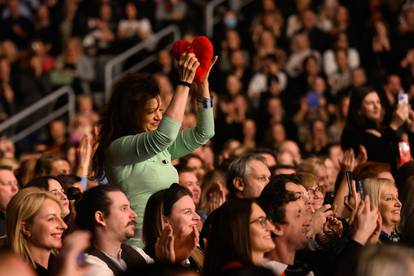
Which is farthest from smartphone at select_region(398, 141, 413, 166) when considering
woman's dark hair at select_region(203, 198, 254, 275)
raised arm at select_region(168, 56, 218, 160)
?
woman's dark hair at select_region(203, 198, 254, 275)

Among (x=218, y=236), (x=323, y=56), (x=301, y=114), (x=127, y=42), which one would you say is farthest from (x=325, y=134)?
(x=218, y=236)

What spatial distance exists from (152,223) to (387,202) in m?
2.04

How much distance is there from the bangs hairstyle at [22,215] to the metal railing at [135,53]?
10.6 m

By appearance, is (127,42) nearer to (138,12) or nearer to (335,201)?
(138,12)

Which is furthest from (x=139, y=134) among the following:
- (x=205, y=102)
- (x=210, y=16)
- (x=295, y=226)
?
(x=210, y=16)

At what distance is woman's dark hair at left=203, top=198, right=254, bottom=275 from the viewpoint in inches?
215

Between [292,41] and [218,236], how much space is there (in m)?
10.8

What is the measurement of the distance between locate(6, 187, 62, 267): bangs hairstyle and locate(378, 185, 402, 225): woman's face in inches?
93.1

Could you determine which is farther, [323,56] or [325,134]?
[323,56]

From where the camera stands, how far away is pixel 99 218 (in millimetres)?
6203

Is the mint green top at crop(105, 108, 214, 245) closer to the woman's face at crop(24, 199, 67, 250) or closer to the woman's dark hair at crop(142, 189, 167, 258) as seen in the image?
the woman's dark hair at crop(142, 189, 167, 258)

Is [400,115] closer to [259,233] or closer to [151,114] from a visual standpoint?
[151,114]

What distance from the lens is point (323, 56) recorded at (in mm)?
15805

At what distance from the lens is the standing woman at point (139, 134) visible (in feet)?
21.8
